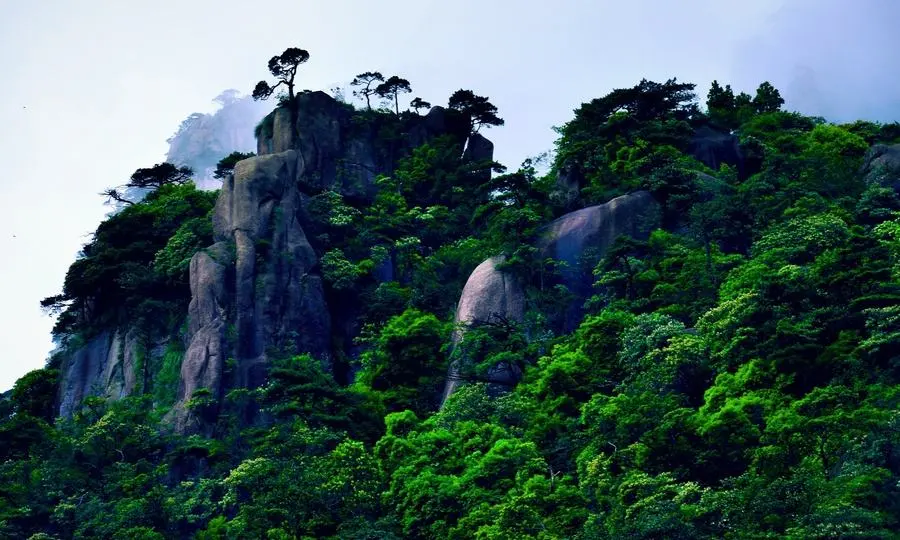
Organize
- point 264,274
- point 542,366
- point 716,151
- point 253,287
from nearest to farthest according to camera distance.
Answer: point 542,366
point 253,287
point 264,274
point 716,151

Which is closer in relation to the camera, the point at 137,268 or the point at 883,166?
the point at 883,166

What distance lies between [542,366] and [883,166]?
1981cm

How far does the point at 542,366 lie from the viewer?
42438mm

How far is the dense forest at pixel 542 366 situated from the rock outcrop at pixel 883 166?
251 millimetres

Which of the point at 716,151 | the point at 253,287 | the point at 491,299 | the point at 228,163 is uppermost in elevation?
the point at 228,163

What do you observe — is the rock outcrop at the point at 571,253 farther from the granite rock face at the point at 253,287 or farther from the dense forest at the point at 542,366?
the granite rock face at the point at 253,287

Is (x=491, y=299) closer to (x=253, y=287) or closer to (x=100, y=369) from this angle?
(x=253, y=287)

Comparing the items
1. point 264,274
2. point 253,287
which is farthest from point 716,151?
point 253,287

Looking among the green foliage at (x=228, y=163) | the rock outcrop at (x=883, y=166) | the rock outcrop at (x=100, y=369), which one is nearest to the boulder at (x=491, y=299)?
the rock outcrop at (x=100, y=369)

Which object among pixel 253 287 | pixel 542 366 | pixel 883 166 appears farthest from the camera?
pixel 253 287

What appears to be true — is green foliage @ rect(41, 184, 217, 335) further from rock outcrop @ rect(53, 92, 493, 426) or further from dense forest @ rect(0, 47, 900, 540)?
rock outcrop @ rect(53, 92, 493, 426)

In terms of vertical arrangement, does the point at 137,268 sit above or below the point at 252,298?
above

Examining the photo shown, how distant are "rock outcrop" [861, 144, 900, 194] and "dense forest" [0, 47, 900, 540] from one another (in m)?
0.25

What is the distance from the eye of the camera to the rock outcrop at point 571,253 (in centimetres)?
4797
